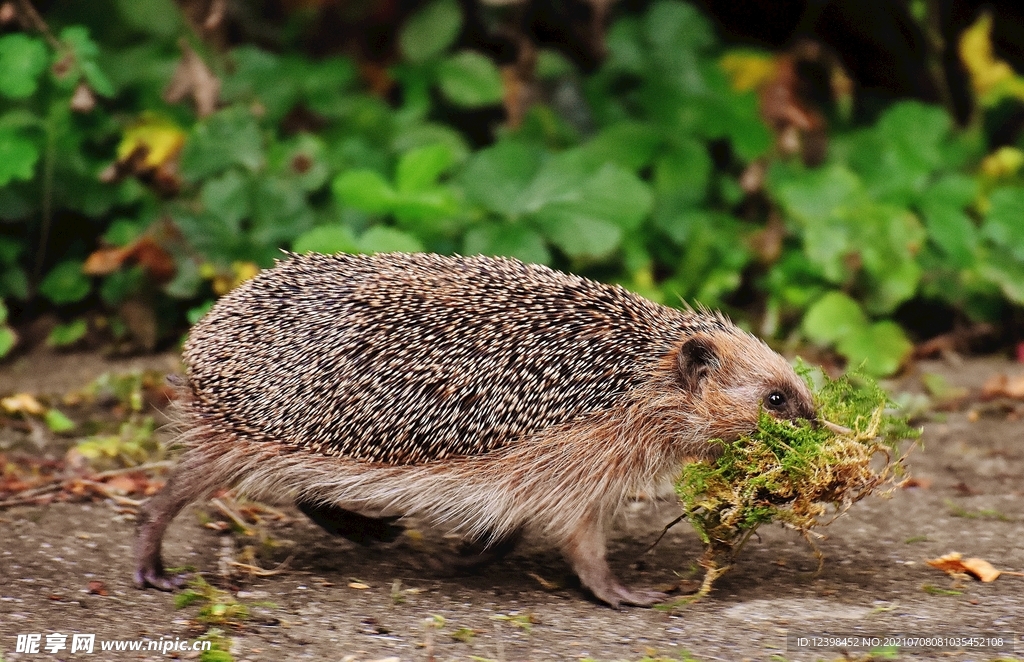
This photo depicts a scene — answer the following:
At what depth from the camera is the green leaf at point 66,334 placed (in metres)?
8.07

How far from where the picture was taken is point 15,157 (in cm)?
712

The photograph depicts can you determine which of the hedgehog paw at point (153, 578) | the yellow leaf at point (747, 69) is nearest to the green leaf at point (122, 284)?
the hedgehog paw at point (153, 578)

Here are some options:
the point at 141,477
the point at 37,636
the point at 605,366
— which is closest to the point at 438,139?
the point at 141,477

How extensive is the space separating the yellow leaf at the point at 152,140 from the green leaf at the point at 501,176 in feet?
6.69

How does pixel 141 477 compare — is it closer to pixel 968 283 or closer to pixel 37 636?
pixel 37 636

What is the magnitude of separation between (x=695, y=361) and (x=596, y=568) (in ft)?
3.10

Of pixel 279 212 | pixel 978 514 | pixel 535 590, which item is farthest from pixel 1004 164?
pixel 535 590

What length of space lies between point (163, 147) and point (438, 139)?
193 cm

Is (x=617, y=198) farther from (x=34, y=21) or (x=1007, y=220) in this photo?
(x=34, y=21)

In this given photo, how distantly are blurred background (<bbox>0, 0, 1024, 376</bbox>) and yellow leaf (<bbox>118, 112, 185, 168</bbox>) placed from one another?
2cm

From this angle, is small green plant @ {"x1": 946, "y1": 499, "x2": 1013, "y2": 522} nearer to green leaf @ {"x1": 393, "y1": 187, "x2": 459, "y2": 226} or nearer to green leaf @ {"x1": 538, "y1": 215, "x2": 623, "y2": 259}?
green leaf @ {"x1": 538, "y1": 215, "x2": 623, "y2": 259}

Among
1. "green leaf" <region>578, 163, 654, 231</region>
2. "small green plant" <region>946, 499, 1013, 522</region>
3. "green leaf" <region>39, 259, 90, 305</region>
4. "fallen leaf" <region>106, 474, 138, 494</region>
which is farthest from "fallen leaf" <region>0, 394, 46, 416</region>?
"small green plant" <region>946, 499, 1013, 522</region>

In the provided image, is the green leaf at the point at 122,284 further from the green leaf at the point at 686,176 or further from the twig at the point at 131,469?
the green leaf at the point at 686,176

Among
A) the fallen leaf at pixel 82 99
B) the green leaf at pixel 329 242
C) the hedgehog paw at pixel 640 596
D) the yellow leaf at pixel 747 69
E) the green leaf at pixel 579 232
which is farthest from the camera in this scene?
the yellow leaf at pixel 747 69
